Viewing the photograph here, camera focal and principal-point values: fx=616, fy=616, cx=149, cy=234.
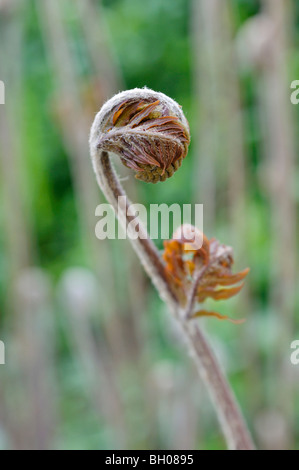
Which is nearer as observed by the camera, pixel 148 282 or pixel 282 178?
pixel 282 178

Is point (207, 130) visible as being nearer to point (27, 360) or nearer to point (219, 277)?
point (27, 360)

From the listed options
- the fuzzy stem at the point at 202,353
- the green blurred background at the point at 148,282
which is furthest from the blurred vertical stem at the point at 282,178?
the fuzzy stem at the point at 202,353

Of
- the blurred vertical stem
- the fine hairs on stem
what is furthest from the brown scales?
the blurred vertical stem

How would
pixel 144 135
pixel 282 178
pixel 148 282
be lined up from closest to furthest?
pixel 144 135
pixel 282 178
pixel 148 282

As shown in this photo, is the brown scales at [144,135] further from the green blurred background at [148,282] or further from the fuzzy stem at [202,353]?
the green blurred background at [148,282]

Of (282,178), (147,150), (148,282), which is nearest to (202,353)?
(147,150)

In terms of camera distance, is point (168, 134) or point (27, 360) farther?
point (27, 360)

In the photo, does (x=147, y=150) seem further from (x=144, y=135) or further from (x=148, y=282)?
(x=148, y=282)
